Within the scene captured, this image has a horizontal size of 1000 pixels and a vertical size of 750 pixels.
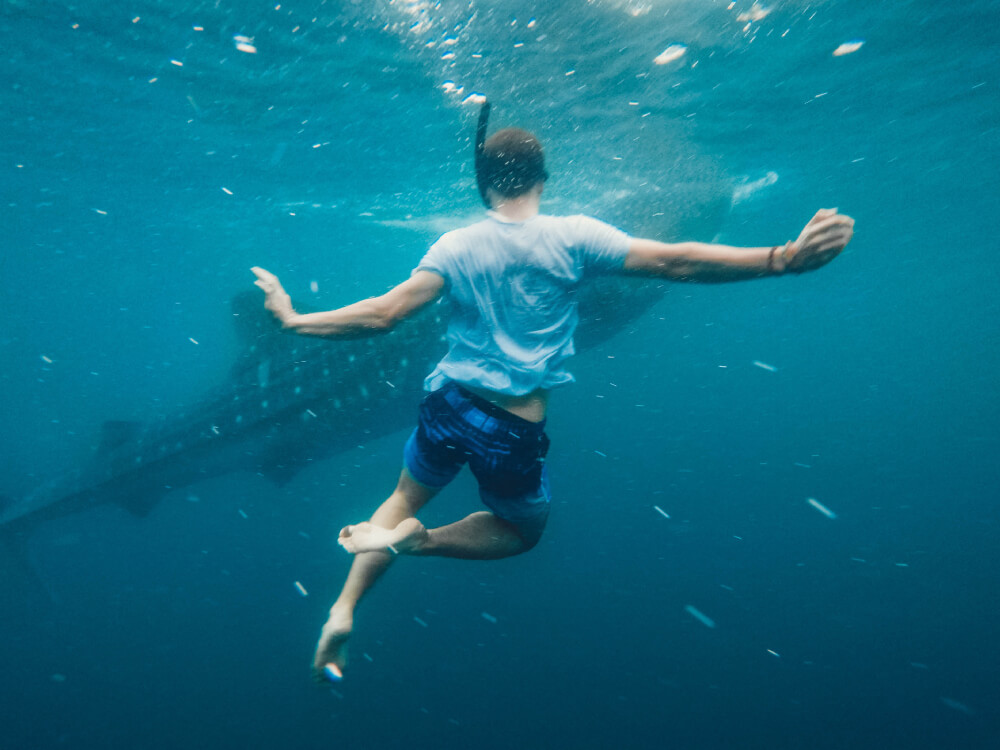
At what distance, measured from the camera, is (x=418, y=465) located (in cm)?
303

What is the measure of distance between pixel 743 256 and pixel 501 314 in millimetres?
1077

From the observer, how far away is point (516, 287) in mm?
2479

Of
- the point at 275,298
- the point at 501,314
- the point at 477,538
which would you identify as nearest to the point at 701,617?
the point at 477,538

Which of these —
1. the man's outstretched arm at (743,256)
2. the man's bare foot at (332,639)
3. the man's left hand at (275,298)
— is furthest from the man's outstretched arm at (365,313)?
the man's bare foot at (332,639)

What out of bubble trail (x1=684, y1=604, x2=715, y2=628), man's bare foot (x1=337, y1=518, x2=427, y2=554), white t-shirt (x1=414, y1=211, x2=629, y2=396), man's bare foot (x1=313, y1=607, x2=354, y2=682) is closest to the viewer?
white t-shirt (x1=414, y1=211, x2=629, y2=396)

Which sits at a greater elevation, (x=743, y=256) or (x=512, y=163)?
(x=512, y=163)

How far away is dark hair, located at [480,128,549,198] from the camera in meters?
2.41

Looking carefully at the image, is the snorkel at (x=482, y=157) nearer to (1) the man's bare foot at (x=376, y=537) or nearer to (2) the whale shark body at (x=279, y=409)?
(1) the man's bare foot at (x=376, y=537)

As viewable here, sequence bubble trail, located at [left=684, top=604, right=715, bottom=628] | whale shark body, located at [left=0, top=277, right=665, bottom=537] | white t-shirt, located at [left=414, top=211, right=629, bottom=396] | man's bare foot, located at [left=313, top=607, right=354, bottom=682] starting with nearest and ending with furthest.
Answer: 1. white t-shirt, located at [left=414, top=211, right=629, bottom=396]
2. man's bare foot, located at [left=313, top=607, right=354, bottom=682]
3. whale shark body, located at [left=0, top=277, right=665, bottom=537]
4. bubble trail, located at [left=684, top=604, right=715, bottom=628]

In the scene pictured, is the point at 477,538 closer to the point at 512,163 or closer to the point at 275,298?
the point at 275,298

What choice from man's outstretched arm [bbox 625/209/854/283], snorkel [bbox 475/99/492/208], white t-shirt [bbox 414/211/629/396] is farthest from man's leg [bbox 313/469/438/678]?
man's outstretched arm [bbox 625/209/854/283]

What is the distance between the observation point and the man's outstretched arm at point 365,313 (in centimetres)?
220

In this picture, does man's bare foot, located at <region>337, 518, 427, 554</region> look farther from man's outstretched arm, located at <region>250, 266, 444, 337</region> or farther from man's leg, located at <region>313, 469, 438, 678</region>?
man's outstretched arm, located at <region>250, 266, 444, 337</region>

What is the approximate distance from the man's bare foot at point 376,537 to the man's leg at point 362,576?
29cm
